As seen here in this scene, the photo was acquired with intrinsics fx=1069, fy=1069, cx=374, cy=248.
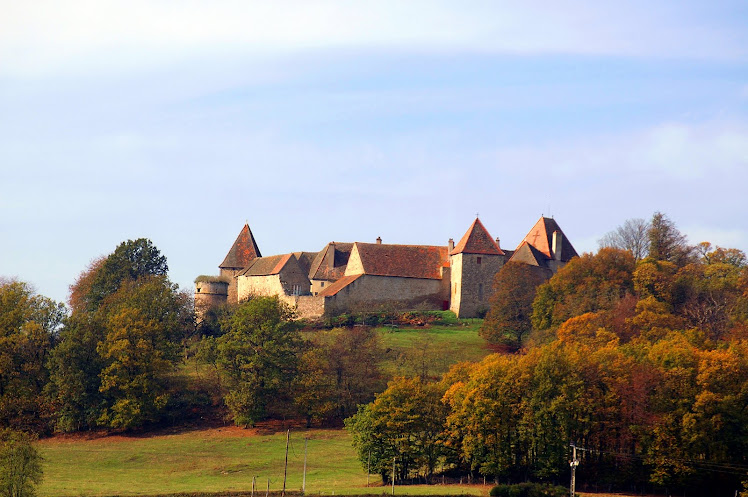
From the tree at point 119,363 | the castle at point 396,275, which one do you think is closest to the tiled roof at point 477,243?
the castle at point 396,275

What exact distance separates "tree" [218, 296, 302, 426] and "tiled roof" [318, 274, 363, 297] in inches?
609

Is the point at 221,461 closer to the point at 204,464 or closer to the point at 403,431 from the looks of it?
the point at 204,464

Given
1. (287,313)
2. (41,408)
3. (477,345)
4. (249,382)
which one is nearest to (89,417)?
(41,408)

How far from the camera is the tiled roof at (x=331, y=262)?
88312 millimetres

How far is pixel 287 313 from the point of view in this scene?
70.2m

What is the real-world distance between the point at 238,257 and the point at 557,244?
92.4ft

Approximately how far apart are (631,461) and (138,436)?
28602mm

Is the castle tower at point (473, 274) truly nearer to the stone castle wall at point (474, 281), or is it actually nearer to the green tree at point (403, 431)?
the stone castle wall at point (474, 281)

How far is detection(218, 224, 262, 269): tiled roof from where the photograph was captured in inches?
3684

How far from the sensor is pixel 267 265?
8856 centimetres

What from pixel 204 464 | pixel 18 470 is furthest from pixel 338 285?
pixel 18 470

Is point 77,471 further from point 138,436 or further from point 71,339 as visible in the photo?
point 71,339

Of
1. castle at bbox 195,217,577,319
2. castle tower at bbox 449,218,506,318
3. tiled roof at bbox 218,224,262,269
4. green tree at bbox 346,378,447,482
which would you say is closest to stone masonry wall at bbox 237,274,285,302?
castle at bbox 195,217,577,319

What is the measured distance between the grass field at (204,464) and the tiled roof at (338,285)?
21360 mm
